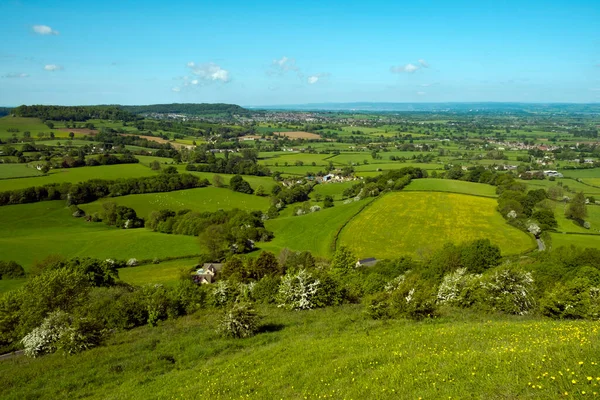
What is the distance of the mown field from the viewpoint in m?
11.1

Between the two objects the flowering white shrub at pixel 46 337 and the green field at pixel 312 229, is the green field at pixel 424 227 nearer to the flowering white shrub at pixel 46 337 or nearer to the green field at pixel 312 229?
the green field at pixel 312 229

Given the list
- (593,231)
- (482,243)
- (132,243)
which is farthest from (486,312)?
(132,243)

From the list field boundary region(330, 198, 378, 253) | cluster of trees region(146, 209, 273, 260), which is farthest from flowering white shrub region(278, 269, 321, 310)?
cluster of trees region(146, 209, 273, 260)

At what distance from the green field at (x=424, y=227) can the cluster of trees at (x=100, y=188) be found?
190 ft

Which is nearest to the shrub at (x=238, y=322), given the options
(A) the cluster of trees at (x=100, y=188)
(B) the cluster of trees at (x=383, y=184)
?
(B) the cluster of trees at (x=383, y=184)

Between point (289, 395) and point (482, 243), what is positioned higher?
point (289, 395)

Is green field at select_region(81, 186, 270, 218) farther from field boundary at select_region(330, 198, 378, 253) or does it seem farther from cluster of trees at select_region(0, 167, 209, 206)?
field boundary at select_region(330, 198, 378, 253)

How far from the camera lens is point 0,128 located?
550 ft

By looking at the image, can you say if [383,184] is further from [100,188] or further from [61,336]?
[61,336]

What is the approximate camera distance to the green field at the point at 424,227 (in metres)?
59.9

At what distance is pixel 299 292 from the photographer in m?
30.3

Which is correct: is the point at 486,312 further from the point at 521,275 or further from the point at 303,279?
the point at 303,279

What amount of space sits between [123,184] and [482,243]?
3474 inches

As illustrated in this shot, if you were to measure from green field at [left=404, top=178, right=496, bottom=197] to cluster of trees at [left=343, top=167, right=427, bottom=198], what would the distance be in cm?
240
